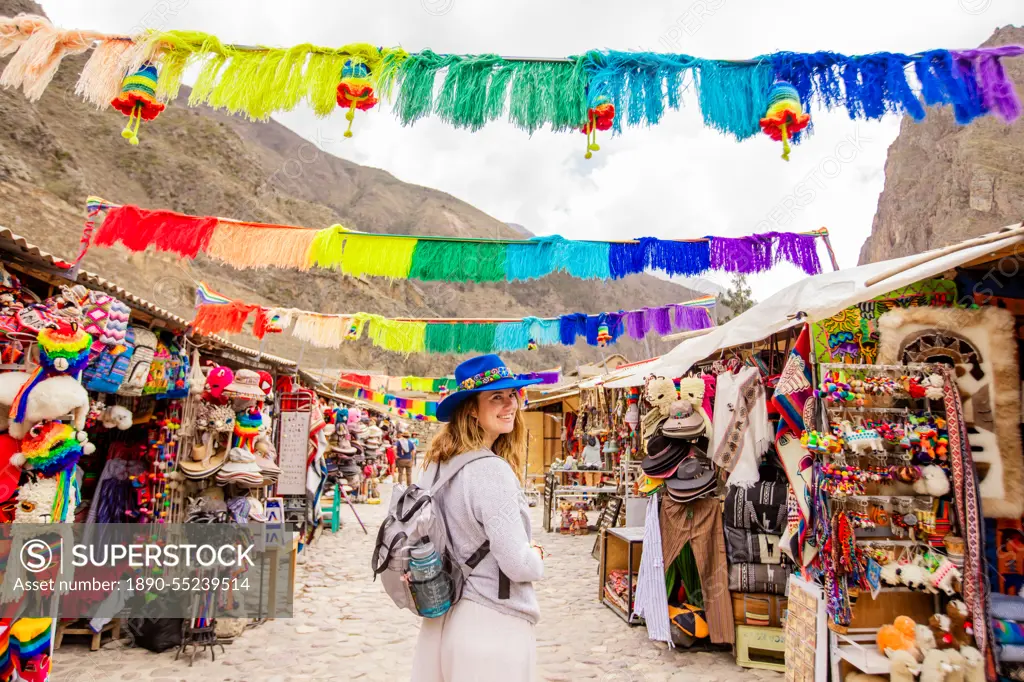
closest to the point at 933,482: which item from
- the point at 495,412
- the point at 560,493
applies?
the point at 495,412

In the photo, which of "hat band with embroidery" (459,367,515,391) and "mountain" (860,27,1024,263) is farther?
"mountain" (860,27,1024,263)

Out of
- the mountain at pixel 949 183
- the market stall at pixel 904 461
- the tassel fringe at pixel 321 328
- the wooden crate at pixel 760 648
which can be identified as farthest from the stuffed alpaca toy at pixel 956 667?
the mountain at pixel 949 183

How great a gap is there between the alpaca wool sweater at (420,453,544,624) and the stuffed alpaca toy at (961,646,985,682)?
2.35 m

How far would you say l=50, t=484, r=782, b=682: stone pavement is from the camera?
14.8 feet

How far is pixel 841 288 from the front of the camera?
3.27 meters

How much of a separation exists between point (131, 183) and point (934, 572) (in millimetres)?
51973

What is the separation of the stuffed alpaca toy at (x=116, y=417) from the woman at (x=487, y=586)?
363 centimetres

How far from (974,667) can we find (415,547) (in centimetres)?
287

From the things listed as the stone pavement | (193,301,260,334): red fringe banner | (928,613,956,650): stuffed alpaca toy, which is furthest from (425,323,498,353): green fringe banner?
(928,613,956,650): stuffed alpaca toy

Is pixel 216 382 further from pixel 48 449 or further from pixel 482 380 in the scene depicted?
pixel 482 380

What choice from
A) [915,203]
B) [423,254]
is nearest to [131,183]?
[423,254]

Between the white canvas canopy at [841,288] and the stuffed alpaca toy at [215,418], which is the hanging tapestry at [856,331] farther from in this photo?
the stuffed alpaca toy at [215,418]

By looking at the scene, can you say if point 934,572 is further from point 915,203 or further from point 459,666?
point 915,203

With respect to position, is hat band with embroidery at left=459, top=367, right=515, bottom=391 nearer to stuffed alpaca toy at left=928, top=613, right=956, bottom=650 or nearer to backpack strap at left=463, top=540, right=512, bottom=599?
backpack strap at left=463, top=540, right=512, bottom=599
